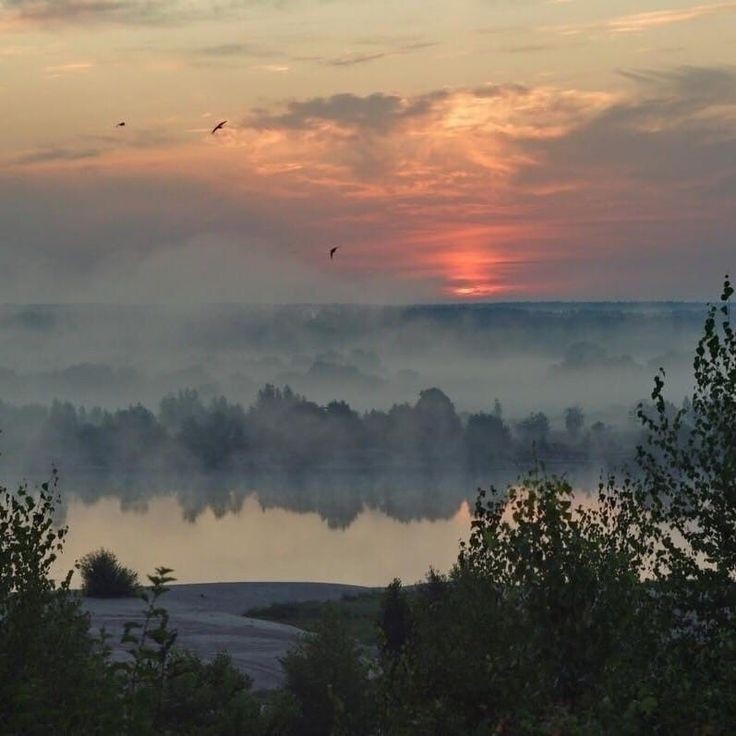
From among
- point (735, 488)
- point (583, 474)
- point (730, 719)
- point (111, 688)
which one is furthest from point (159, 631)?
point (583, 474)

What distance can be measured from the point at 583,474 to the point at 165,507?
189ft

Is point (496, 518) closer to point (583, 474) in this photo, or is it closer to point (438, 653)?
point (438, 653)

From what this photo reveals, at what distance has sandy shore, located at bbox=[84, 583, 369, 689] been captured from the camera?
170 feet

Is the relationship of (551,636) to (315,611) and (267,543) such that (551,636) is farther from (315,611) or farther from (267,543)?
(267,543)

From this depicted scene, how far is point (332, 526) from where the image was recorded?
125 m

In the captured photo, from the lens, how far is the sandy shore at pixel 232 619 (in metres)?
51.8

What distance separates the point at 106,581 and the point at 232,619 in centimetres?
784

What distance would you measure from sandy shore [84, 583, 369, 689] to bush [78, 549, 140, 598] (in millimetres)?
840

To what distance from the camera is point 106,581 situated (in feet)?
218

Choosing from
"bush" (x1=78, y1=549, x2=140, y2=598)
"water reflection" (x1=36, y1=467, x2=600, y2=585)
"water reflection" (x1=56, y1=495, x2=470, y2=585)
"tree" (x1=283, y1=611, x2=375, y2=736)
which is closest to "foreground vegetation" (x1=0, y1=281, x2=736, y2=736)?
"tree" (x1=283, y1=611, x2=375, y2=736)

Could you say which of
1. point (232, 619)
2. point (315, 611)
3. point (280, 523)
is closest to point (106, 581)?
point (232, 619)

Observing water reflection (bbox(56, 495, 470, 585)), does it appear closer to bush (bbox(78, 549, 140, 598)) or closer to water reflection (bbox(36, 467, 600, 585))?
water reflection (bbox(36, 467, 600, 585))

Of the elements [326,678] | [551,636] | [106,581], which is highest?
[106,581]

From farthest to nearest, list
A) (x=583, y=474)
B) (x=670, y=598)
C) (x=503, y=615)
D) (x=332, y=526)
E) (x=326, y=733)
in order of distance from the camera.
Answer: (x=583, y=474) → (x=332, y=526) → (x=326, y=733) → (x=503, y=615) → (x=670, y=598)
